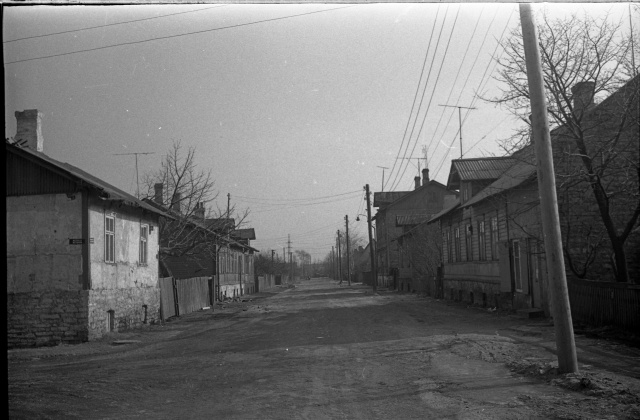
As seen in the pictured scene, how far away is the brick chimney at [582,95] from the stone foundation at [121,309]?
14291mm

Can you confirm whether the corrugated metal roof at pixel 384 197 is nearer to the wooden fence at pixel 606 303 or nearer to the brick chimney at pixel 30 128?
the brick chimney at pixel 30 128

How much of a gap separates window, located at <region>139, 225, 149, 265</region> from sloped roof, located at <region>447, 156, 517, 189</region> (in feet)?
47.3

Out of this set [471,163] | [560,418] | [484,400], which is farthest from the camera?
[471,163]

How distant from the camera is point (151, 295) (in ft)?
73.4

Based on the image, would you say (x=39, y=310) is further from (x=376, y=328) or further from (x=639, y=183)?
(x=639, y=183)

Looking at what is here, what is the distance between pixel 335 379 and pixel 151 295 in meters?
14.9

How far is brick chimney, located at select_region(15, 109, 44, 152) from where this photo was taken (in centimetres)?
1855

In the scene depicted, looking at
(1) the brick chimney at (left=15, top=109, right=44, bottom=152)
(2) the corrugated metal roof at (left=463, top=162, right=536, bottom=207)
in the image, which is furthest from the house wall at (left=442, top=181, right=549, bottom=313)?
(1) the brick chimney at (left=15, top=109, right=44, bottom=152)

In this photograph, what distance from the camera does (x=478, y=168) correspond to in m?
28.0

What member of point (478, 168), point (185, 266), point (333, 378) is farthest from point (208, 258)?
point (333, 378)

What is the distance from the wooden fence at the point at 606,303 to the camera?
12.3 m

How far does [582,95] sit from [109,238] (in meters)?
14.5

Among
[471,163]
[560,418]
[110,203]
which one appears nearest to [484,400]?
[560,418]

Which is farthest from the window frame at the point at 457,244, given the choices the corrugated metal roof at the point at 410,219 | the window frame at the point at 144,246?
the corrugated metal roof at the point at 410,219
